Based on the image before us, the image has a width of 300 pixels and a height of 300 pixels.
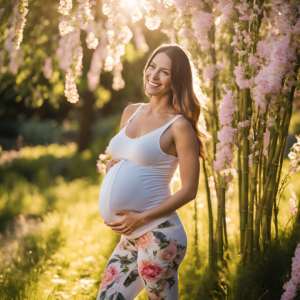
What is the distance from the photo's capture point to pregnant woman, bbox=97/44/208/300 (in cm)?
153

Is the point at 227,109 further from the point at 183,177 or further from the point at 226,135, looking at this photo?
the point at 183,177

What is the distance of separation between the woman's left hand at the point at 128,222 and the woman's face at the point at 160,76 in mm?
660

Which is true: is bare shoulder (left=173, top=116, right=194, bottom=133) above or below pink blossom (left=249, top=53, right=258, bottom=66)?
below

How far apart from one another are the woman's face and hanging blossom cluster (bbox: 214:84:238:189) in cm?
37

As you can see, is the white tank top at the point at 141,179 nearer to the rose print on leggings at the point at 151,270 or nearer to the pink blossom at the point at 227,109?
the rose print on leggings at the point at 151,270

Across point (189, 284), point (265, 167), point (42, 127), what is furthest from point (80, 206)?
point (42, 127)

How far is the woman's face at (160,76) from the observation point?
166cm

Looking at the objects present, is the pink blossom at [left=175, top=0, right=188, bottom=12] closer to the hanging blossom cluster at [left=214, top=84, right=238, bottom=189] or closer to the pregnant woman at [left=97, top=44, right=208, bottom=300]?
the pregnant woman at [left=97, top=44, right=208, bottom=300]

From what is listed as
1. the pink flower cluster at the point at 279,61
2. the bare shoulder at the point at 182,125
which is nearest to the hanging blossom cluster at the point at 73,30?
the bare shoulder at the point at 182,125

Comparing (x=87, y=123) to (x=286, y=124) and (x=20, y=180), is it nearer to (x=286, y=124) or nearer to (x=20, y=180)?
(x=20, y=180)

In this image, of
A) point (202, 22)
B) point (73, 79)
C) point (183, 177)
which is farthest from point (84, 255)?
point (202, 22)

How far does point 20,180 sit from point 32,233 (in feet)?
9.64

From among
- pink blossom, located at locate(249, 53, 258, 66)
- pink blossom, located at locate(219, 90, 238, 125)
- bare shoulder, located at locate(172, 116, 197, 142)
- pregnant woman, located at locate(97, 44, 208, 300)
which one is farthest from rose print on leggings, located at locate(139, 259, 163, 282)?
pink blossom, located at locate(249, 53, 258, 66)

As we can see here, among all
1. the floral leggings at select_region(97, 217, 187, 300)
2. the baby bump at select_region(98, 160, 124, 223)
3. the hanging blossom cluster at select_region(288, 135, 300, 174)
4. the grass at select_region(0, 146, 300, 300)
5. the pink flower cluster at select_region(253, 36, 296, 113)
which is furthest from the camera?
the grass at select_region(0, 146, 300, 300)
